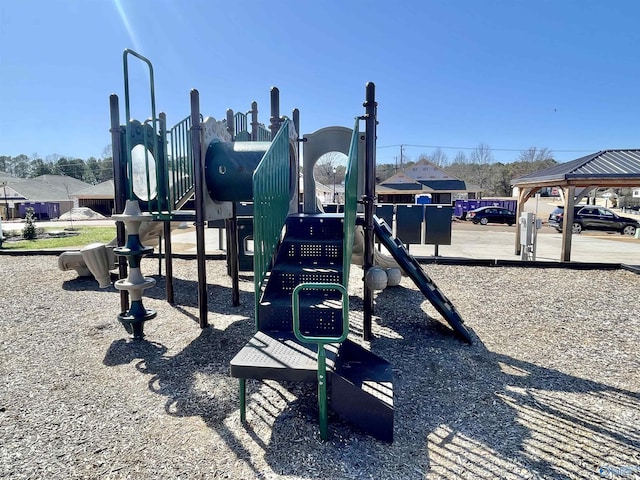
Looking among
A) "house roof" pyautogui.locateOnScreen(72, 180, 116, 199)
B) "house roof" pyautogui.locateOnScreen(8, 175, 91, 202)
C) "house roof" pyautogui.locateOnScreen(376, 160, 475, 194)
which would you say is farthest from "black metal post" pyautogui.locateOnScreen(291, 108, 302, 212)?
"house roof" pyautogui.locateOnScreen(8, 175, 91, 202)

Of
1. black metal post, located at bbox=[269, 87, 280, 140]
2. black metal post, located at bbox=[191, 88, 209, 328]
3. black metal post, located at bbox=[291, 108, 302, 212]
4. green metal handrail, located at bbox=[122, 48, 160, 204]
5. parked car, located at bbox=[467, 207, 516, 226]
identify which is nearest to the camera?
green metal handrail, located at bbox=[122, 48, 160, 204]

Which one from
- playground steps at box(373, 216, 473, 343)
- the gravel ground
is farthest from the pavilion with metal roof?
playground steps at box(373, 216, 473, 343)

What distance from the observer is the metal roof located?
966 centimetres

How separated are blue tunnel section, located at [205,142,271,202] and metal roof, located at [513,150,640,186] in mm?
8440

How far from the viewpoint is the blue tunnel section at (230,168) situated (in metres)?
5.30

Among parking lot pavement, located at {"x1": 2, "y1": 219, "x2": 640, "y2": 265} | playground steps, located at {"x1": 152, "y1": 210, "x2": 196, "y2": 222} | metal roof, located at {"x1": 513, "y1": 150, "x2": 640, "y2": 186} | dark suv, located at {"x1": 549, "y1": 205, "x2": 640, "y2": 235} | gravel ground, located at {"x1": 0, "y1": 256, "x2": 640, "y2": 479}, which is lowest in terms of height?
gravel ground, located at {"x1": 0, "y1": 256, "x2": 640, "y2": 479}

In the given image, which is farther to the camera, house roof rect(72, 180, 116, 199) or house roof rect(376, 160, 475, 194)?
house roof rect(72, 180, 116, 199)

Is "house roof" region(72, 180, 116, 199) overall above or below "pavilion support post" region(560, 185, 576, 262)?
above

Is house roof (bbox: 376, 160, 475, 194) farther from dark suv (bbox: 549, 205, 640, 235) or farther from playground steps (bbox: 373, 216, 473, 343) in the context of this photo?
playground steps (bbox: 373, 216, 473, 343)

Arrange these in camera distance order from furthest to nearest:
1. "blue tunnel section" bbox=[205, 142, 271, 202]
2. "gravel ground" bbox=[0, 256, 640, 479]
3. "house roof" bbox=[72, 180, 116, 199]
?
1. "house roof" bbox=[72, 180, 116, 199]
2. "blue tunnel section" bbox=[205, 142, 271, 202]
3. "gravel ground" bbox=[0, 256, 640, 479]

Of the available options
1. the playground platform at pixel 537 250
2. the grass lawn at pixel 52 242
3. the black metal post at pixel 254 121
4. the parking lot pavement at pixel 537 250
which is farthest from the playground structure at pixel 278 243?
the grass lawn at pixel 52 242

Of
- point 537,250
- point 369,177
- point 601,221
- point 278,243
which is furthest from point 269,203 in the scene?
point 601,221

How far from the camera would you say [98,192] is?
4147 centimetres

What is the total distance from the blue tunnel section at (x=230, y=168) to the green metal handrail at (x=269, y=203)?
70cm
